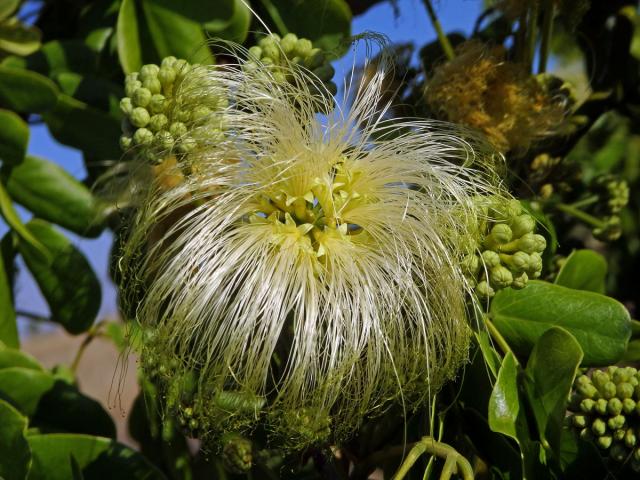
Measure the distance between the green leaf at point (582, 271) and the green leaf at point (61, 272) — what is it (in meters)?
0.86

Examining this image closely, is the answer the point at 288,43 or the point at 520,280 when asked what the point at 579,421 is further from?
the point at 288,43

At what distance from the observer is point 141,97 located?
1.21m

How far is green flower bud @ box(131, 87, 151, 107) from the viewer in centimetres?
121

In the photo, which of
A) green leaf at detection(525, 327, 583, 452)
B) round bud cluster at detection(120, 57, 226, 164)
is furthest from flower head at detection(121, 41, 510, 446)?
green leaf at detection(525, 327, 583, 452)

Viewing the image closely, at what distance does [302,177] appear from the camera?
1209mm

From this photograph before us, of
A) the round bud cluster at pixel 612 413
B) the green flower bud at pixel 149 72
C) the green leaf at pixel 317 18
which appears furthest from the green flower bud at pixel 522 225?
the green flower bud at pixel 149 72

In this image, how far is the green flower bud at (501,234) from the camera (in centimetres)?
112

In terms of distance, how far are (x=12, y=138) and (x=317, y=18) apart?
594mm

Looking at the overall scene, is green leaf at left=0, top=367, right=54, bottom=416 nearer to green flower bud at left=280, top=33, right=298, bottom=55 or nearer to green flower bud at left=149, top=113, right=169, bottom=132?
green flower bud at left=149, top=113, right=169, bottom=132

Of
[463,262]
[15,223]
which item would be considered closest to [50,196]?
[15,223]

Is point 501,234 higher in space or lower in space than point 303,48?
lower

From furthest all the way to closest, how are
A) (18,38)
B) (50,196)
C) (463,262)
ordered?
(18,38)
(50,196)
(463,262)

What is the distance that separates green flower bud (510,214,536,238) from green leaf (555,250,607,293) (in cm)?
27

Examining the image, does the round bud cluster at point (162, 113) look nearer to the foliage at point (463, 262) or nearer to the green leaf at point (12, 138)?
the foliage at point (463, 262)
